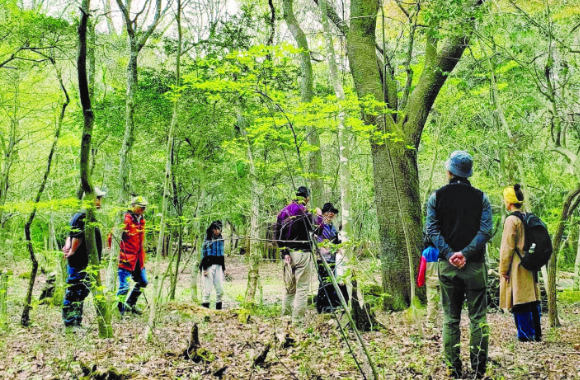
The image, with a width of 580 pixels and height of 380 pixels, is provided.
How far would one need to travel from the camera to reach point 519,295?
217 inches

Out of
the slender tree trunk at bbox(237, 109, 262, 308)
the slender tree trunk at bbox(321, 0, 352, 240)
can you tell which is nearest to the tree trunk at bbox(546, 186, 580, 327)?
the slender tree trunk at bbox(321, 0, 352, 240)

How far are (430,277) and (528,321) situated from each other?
1575 mm

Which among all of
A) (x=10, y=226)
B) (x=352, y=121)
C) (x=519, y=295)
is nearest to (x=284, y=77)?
(x=352, y=121)

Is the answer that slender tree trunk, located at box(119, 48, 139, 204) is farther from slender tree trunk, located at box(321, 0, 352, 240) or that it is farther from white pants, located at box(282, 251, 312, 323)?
slender tree trunk, located at box(321, 0, 352, 240)

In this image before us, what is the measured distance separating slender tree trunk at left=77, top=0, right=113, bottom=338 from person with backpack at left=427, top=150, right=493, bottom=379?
3655 millimetres

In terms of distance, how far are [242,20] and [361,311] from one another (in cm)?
751

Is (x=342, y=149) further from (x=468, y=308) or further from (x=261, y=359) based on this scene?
(x=261, y=359)

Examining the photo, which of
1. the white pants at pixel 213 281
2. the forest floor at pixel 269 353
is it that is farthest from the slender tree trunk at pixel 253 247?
the forest floor at pixel 269 353

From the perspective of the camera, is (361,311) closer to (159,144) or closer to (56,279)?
(159,144)

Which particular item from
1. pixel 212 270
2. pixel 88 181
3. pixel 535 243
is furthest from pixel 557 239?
pixel 212 270

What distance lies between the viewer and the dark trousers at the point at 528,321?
5.54 meters

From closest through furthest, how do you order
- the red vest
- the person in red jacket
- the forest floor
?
1. the forest floor
2. the person in red jacket
3. the red vest

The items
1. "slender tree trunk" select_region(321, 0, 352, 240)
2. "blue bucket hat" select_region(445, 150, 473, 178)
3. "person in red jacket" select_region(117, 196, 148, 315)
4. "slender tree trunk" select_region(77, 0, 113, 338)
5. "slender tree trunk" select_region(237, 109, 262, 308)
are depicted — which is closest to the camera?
"blue bucket hat" select_region(445, 150, 473, 178)

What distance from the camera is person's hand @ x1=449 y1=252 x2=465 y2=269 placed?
3.99 meters
